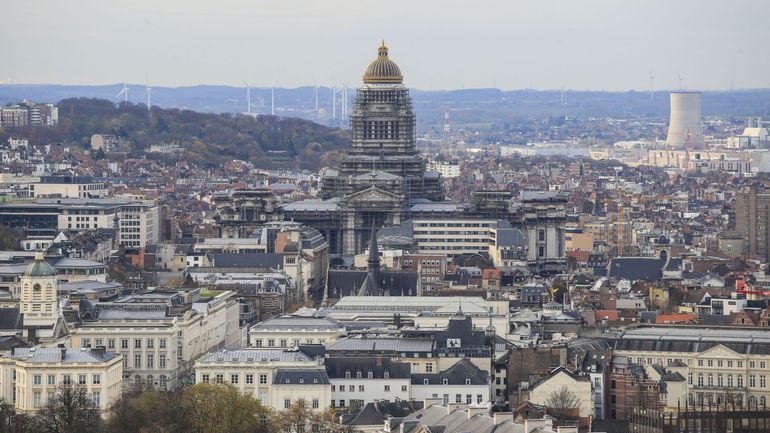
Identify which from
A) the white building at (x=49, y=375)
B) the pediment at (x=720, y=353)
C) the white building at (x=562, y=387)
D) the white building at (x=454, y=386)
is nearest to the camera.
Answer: the white building at (x=562, y=387)

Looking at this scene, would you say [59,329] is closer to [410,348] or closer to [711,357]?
[410,348]

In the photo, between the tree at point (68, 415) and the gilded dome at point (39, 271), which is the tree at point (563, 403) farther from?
the gilded dome at point (39, 271)

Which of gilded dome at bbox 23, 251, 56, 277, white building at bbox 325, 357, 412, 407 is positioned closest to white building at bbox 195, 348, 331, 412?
white building at bbox 325, 357, 412, 407

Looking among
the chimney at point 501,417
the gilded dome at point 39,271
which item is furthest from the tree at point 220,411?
the gilded dome at point 39,271

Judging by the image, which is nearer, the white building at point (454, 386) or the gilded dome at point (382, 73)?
the white building at point (454, 386)

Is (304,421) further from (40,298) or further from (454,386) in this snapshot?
(40,298)

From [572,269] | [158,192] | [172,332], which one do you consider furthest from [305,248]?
[158,192]

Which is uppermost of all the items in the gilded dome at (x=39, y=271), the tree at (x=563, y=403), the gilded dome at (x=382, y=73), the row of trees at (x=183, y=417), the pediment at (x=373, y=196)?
the gilded dome at (x=382, y=73)

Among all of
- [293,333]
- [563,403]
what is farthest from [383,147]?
[563,403]
